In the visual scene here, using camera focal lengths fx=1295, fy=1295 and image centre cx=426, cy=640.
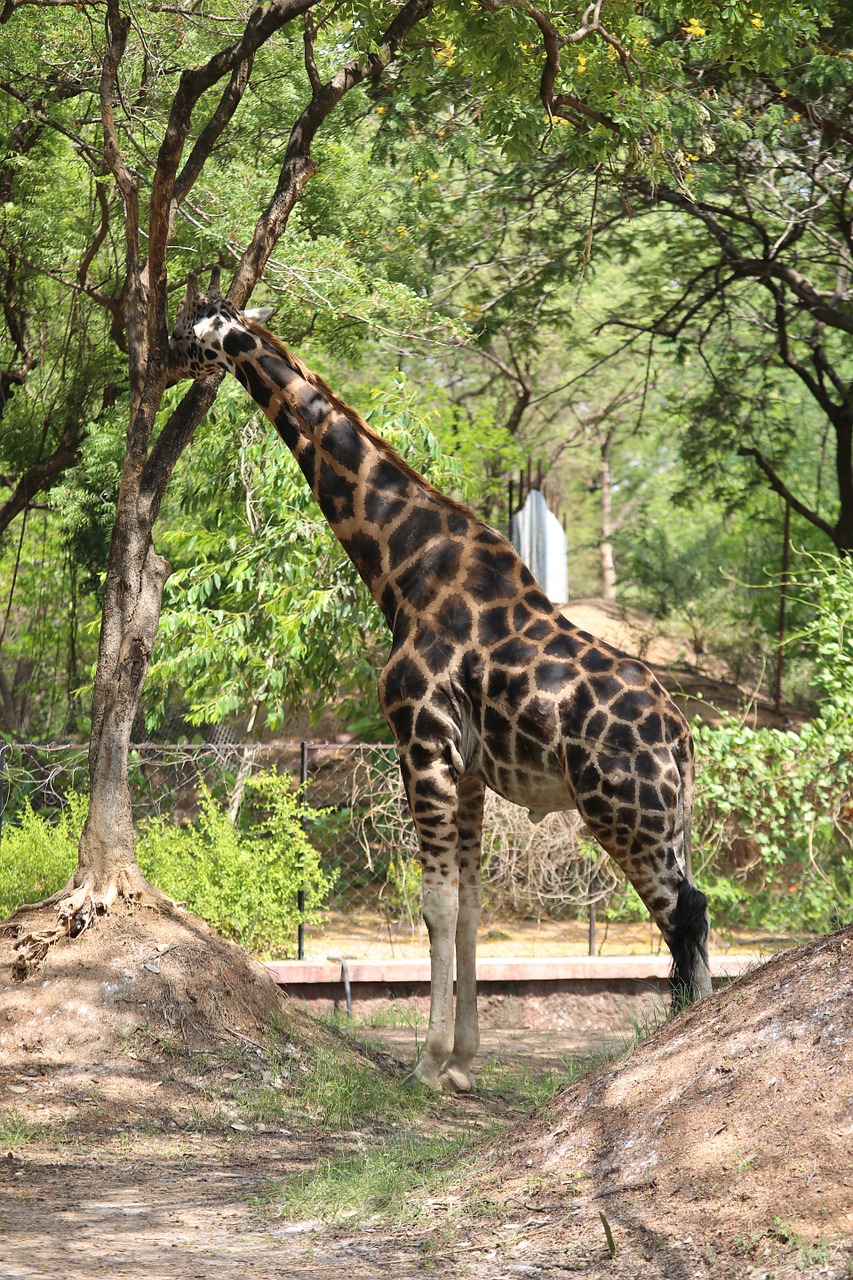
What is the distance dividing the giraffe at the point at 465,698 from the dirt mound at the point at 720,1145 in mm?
1581

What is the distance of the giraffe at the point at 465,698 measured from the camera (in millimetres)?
6746

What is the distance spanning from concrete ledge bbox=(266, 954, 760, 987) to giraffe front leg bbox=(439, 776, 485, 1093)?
1.85 m

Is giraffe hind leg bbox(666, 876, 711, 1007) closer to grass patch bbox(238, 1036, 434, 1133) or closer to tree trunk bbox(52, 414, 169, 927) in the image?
grass patch bbox(238, 1036, 434, 1133)

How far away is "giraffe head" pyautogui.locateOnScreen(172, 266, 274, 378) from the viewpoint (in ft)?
25.1

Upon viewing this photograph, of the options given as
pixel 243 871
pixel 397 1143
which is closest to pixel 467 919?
pixel 397 1143

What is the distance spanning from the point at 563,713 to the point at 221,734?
7.69 metres

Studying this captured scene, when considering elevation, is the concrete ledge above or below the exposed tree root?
below

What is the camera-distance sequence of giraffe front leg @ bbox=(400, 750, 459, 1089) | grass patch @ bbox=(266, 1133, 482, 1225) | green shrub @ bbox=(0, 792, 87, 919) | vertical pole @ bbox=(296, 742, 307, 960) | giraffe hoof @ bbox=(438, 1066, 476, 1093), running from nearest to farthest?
grass patch @ bbox=(266, 1133, 482, 1225), giraffe front leg @ bbox=(400, 750, 459, 1089), giraffe hoof @ bbox=(438, 1066, 476, 1093), green shrub @ bbox=(0, 792, 87, 919), vertical pole @ bbox=(296, 742, 307, 960)

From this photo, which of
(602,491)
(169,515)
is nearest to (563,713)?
(169,515)

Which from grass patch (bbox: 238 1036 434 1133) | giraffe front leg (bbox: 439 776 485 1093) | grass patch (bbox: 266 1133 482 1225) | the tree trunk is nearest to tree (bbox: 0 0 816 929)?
the tree trunk

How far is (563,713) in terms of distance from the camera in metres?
6.83

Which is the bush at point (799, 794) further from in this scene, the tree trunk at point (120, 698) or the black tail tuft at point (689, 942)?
the tree trunk at point (120, 698)

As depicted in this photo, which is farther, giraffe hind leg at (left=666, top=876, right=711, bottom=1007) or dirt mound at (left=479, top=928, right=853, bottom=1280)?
giraffe hind leg at (left=666, top=876, right=711, bottom=1007)

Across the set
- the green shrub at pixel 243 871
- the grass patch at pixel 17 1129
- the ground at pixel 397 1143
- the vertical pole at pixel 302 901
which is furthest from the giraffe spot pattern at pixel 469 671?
the vertical pole at pixel 302 901
